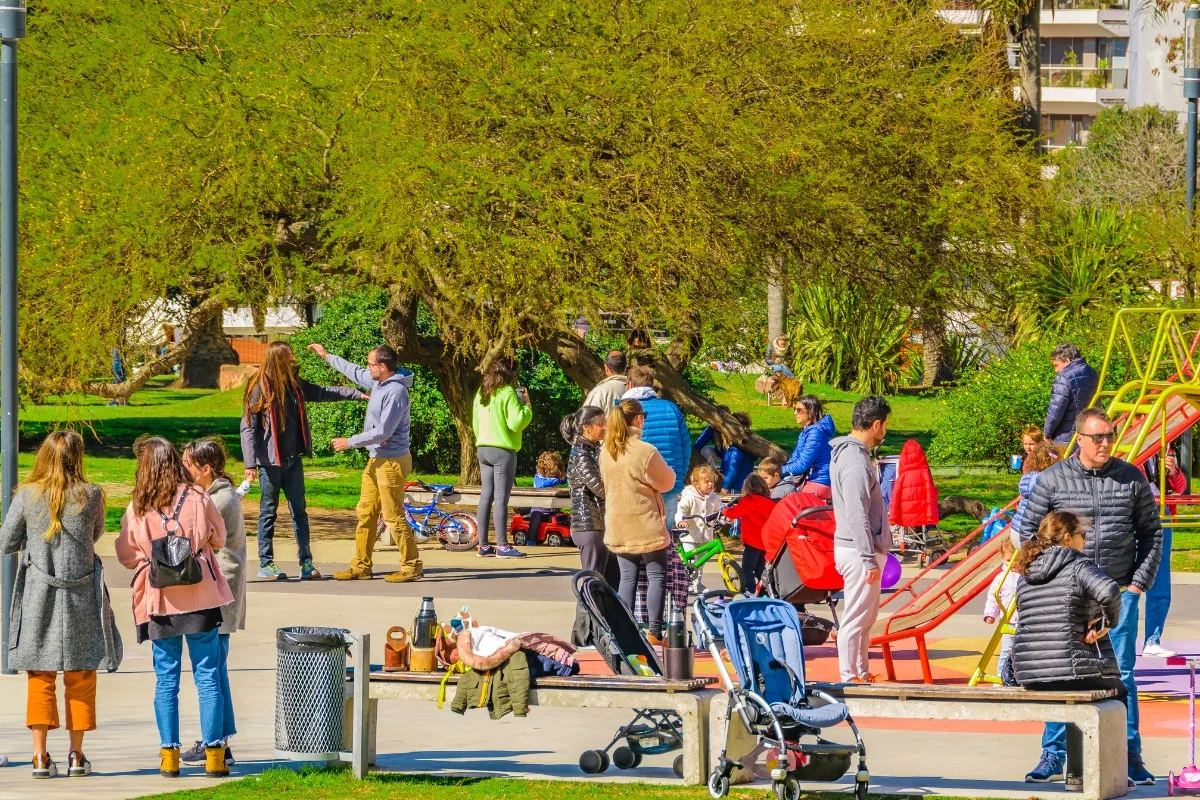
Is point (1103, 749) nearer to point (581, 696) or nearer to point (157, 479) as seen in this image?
point (581, 696)

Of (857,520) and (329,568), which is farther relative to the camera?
(329,568)

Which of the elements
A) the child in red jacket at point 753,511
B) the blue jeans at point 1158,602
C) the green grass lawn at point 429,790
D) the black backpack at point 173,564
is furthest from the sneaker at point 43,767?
the blue jeans at point 1158,602

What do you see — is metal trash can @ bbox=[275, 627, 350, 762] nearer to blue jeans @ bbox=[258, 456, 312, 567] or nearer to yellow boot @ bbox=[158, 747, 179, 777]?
yellow boot @ bbox=[158, 747, 179, 777]

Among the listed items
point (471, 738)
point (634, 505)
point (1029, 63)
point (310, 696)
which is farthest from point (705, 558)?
point (1029, 63)

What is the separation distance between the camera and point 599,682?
25.6 ft

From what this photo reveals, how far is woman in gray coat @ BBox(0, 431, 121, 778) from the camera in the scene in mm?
7754

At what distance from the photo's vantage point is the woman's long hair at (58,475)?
777 centimetres

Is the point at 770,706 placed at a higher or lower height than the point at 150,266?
lower

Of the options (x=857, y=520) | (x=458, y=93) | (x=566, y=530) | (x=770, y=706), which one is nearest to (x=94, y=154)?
(x=458, y=93)

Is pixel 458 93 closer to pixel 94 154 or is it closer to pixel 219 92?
pixel 219 92

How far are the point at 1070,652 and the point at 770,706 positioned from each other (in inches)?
49.0

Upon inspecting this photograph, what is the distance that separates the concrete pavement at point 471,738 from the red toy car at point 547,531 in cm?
427

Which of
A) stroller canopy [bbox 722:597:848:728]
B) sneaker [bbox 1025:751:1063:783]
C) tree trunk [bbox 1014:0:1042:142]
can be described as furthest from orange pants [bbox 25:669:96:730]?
tree trunk [bbox 1014:0:1042:142]

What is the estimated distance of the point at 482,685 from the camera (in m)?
7.82
